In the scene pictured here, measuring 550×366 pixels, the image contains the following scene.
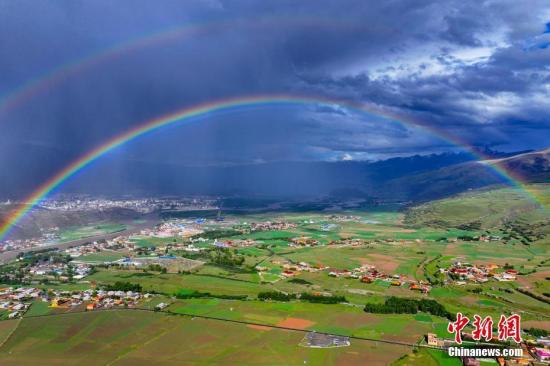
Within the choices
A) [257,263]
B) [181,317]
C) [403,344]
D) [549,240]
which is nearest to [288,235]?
[257,263]

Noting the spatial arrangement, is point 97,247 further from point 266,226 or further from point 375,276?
point 375,276

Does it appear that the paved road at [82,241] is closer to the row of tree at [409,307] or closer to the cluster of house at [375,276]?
the cluster of house at [375,276]

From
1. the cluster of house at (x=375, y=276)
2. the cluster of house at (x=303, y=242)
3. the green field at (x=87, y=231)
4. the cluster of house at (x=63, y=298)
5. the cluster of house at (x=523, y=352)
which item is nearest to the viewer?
the cluster of house at (x=523, y=352)

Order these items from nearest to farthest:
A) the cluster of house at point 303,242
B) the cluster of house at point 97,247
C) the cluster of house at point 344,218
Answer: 1. the cluster of house at point 97,247
2. the cluster of house at point 303,242
3. the cluster of house at point 344,218

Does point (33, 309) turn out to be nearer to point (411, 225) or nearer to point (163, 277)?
point (163, 277)

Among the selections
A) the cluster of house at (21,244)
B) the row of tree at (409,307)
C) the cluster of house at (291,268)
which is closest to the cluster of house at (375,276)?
the cluster of house at (291,268)
